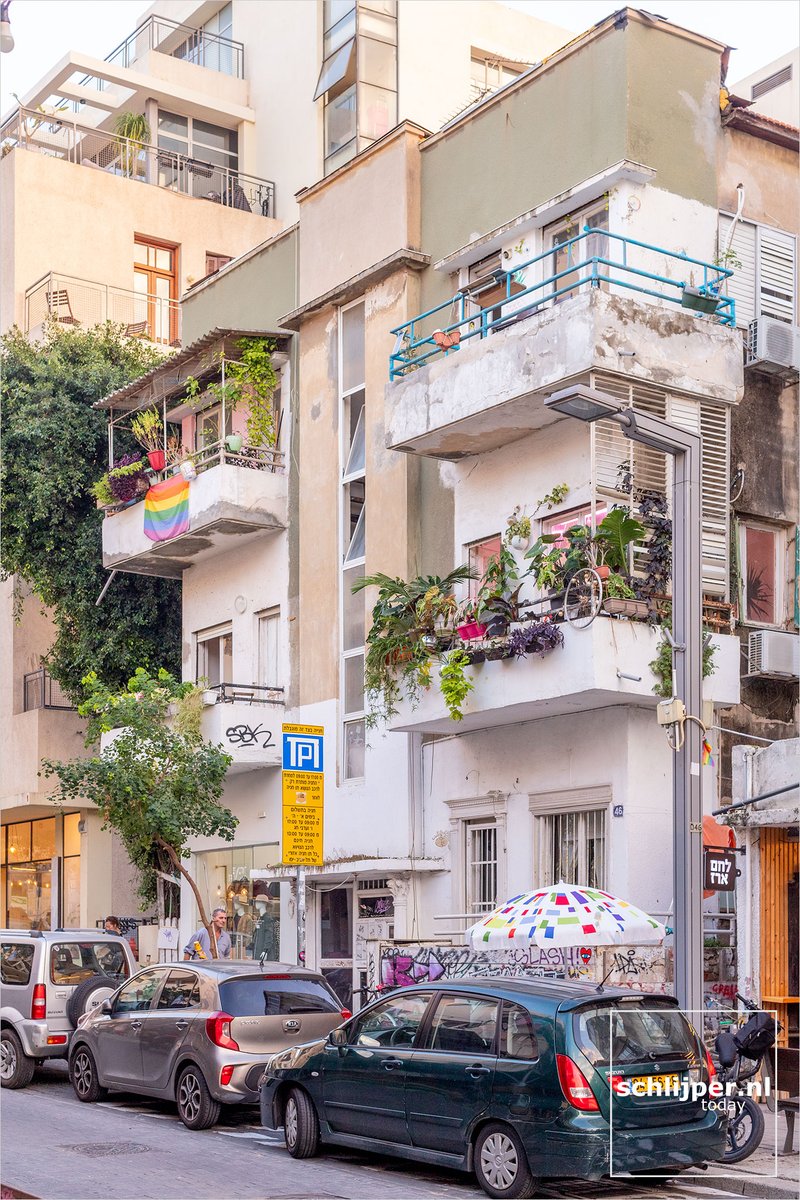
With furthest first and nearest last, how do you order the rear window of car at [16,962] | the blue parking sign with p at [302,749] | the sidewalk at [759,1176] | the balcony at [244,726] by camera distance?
1. the balcony at [244,726]
2. the rear window of car at [16,962]
3. the blue parking sign with p at [302,749]
4. the sidewalk at [759,1176]

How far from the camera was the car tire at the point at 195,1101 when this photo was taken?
49.1 feet

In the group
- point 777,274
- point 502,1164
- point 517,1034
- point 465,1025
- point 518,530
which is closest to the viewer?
point 502,1164

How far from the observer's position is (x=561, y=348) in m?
19.2

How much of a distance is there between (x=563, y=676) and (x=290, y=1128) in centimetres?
672

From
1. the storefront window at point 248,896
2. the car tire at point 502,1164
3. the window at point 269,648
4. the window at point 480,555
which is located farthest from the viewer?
the window at point 269,648

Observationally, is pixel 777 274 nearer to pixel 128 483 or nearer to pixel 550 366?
pixel 550 366

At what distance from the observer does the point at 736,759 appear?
1831 centimetres

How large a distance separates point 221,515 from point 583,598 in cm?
821

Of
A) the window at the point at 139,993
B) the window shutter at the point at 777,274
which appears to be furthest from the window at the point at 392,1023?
the window shutter at the point at 777,274

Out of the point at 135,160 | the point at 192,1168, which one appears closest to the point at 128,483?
the point at 135,160

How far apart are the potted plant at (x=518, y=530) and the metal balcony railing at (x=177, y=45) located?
2564 centimetres

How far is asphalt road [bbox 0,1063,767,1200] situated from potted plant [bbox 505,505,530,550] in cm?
811

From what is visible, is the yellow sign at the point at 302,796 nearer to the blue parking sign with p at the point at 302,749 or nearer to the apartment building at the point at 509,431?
the blue parking sign with p at the point at 302,749

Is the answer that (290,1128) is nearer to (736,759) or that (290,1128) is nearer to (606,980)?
(606,980)
